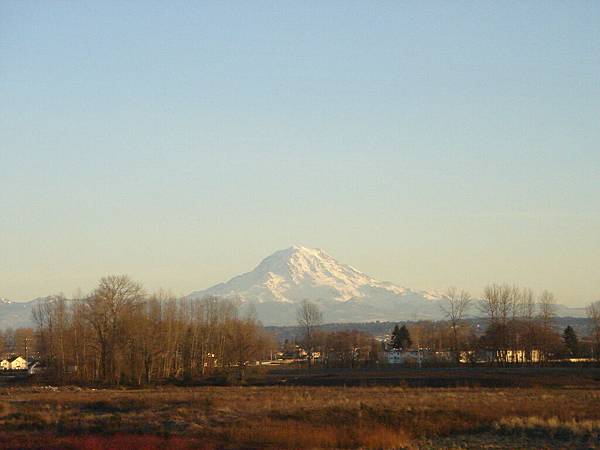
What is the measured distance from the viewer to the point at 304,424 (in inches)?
1320

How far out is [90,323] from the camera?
90.5 metres

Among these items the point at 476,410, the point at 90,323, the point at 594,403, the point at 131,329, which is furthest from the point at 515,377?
the point at 90,323

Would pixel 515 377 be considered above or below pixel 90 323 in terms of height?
below

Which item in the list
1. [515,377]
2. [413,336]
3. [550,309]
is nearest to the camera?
[515,377]

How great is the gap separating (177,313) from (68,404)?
60.8 metres

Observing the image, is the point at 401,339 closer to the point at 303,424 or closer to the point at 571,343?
the point at 571,343

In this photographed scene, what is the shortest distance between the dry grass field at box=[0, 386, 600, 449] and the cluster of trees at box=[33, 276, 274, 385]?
4010 cm

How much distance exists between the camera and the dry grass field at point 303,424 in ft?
91.4

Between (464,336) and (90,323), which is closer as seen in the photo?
(90,323)

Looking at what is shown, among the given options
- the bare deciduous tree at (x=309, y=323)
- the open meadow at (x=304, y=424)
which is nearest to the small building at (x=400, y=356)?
the bare deciduous tree at (x=309, y=323)

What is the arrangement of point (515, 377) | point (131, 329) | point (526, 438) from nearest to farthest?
point (526, 438) → point (515, 377) → point (131, 329)

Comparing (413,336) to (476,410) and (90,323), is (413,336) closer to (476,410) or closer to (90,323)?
(90,323)

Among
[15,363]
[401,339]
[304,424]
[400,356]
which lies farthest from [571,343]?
[15,363]

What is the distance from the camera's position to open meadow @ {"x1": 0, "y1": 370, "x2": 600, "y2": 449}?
2786 centimetres
